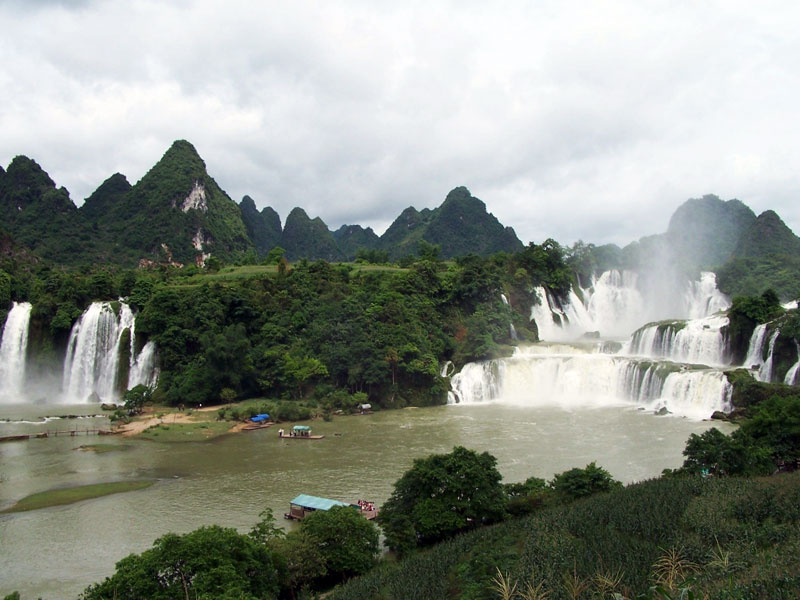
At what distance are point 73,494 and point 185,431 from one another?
8376 millimetres

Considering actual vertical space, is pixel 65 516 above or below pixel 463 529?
below

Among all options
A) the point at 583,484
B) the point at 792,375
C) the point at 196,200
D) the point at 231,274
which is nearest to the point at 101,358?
the point at 231,274

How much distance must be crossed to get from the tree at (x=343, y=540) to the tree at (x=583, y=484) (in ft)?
15.3

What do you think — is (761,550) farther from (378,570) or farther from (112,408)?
(112,408)

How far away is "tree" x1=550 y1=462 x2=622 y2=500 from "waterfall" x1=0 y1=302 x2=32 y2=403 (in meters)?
34.1

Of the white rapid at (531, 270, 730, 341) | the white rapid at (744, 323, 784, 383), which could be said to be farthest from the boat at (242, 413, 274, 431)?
the white rapid at (531, 270, 730, 341)

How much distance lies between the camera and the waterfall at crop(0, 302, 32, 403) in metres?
35.0

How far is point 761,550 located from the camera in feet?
27.2

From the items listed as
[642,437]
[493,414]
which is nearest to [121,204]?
[493,414]

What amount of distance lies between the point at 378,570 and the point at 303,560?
141 cm

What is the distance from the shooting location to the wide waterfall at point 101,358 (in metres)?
34.1

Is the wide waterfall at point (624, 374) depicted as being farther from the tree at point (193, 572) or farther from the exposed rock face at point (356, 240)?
the exposed rock face at point (356, 240)

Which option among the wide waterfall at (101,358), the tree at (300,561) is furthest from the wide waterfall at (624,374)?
the tree at (300,561)

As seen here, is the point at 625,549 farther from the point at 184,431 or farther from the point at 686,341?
the point at 686,341
